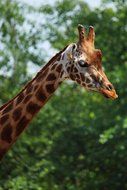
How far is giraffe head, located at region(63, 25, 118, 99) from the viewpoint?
661 cm

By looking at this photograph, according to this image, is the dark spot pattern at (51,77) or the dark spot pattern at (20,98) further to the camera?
the dark spot pattern at (20,98)

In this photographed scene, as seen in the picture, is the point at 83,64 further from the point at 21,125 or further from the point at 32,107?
the point at 21,125

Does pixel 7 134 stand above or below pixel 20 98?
below

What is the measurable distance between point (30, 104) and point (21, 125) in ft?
0.86

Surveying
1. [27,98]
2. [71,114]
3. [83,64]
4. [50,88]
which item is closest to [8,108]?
[27,98]

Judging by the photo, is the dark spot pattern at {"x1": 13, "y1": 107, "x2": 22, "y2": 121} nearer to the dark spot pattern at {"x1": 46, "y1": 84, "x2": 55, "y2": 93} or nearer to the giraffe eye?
the dark spot pattern at {"x1": 46, "y1": 84, "x2": 55, "y2": 93}

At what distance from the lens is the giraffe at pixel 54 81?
675cm

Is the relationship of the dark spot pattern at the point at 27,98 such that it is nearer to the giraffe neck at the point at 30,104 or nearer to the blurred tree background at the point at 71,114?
the giraffe neck at the point at 30,104

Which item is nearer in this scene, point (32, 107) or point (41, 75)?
point (32, 107)

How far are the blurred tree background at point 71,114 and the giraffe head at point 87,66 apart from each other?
761 cm

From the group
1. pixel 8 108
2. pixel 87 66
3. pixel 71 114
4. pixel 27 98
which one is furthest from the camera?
pixel 71 114

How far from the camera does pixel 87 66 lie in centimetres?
677

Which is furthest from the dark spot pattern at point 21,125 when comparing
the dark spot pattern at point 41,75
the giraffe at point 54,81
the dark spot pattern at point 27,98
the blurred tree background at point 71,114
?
the blurred tree background at point 71,114

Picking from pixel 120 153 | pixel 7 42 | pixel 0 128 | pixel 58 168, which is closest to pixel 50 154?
pixel 58 168
